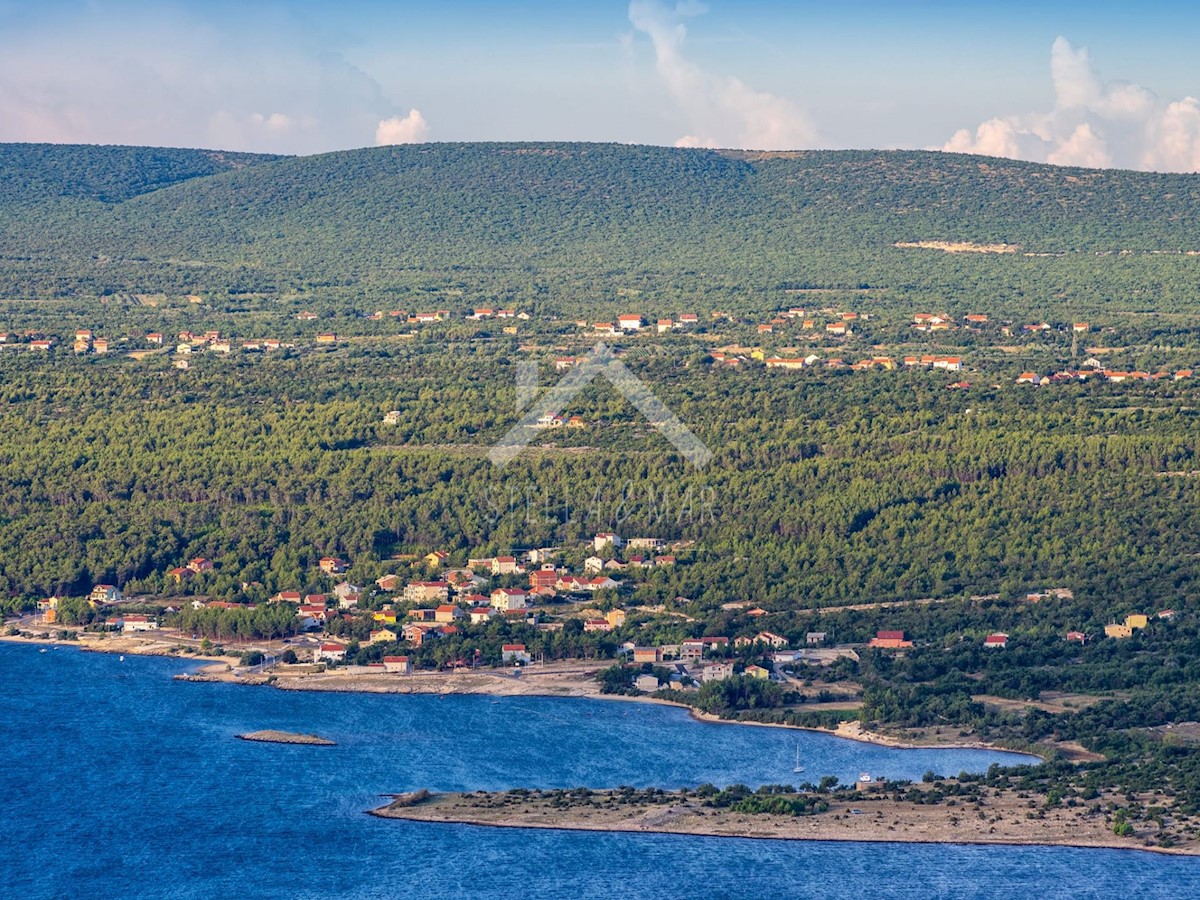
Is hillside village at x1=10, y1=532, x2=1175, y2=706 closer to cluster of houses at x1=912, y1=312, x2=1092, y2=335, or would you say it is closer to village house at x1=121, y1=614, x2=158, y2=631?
village house at x1=121, y1=614, x2=158, y2=631

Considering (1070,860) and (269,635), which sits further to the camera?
(269,635)

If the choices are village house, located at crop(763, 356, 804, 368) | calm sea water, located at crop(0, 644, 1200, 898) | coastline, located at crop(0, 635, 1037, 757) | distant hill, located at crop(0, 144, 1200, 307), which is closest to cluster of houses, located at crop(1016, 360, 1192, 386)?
village house, located at crop(763, 356, 804, 368)

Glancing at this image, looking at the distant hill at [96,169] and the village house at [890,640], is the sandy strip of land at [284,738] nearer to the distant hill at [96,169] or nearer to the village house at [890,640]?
the village house at [890,640]

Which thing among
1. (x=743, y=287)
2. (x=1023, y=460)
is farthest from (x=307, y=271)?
(x=1023, y=460)

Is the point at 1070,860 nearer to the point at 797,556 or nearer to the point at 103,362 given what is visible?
the point at 797,556

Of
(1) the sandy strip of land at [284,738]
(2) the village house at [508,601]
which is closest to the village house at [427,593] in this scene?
(2) the village house at [508,601]

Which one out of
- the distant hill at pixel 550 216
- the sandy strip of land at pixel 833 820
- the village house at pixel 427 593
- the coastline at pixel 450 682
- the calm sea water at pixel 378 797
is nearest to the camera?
the calm sea water at pixel 378 797

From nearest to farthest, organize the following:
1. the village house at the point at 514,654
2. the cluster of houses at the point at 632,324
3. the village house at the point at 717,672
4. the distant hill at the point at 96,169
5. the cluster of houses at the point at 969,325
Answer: the village house at the point at 717,672, the village house at the point at 514,654, the cluster of houses at the point at 632,324, the cluster of houses at the point at 969,325, the distant hill at the point at 96,169

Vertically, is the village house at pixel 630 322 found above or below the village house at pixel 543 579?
above
